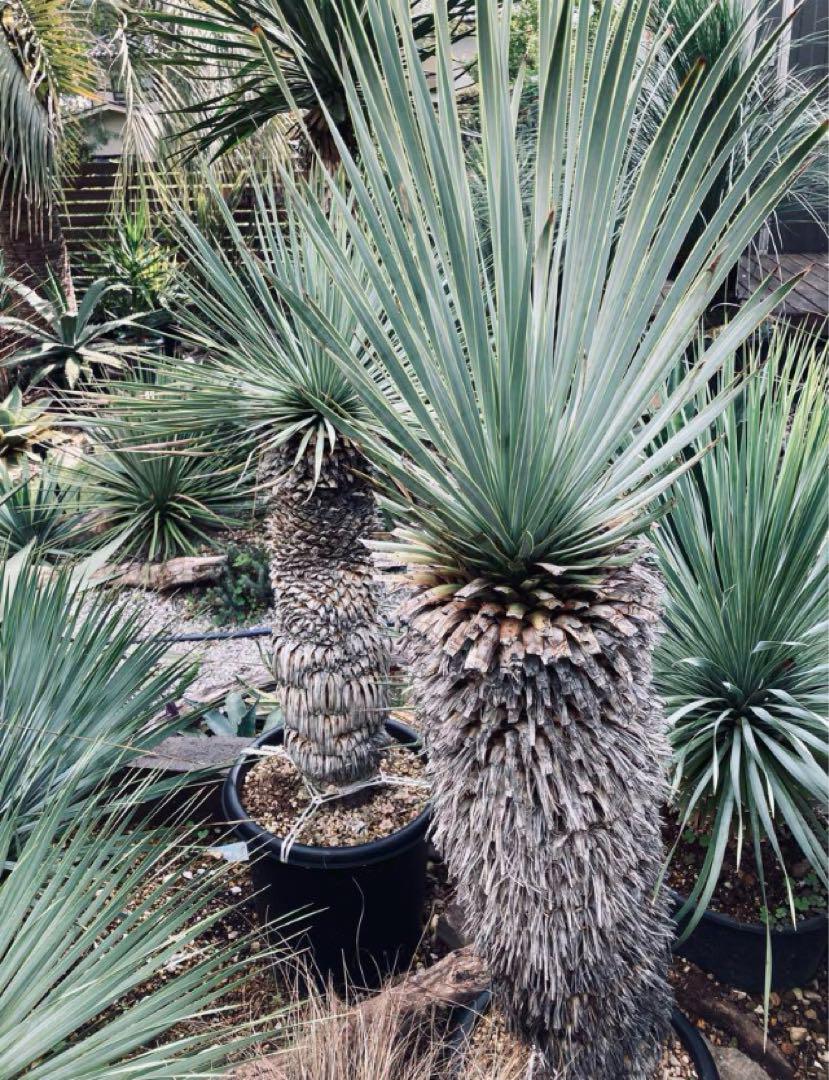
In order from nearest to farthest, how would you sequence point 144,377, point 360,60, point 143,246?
point 360,60 → point 144,377 → point 143,246

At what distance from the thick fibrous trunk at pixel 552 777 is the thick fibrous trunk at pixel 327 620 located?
909 mm

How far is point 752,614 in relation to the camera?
6.73ft

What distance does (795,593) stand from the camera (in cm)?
203

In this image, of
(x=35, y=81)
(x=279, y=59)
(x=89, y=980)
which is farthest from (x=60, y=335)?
(x=89, y=980)

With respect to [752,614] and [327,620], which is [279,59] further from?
[752,614]

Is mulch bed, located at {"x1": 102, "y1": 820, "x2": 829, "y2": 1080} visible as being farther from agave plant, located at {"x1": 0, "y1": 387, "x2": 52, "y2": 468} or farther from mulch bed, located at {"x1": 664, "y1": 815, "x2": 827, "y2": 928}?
agave plant, located at {"x1": 0, "y1": 387, "x2": 52, "y2": 468}

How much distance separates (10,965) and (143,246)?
9957 mm

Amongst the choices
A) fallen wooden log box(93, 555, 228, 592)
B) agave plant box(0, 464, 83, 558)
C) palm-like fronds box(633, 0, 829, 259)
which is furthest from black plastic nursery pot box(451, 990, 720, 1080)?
fallen wooden log box(93, 555, 228, 592)

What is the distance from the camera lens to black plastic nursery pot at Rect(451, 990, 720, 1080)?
1.86 metres

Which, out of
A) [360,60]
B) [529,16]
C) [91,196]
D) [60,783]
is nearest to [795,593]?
[360,60]

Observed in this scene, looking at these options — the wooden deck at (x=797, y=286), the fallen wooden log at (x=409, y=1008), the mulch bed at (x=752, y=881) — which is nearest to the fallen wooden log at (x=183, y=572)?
the wooden deck at (x=797, y=286)

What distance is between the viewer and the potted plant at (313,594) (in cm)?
216

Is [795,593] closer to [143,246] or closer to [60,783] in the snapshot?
[60,783]

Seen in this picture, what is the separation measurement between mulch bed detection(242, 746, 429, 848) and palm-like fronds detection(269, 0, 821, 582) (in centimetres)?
148
